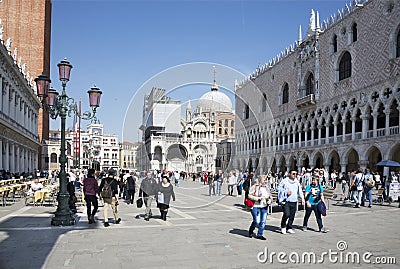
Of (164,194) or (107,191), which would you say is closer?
(107,191)

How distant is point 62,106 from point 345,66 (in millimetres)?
28849

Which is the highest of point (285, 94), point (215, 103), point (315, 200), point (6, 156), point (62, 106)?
point (215, 103)

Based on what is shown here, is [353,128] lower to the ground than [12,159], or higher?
higher

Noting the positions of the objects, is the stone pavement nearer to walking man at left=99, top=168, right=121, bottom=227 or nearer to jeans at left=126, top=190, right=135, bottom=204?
walking man at left=99, top=168, right=121, bottom=227

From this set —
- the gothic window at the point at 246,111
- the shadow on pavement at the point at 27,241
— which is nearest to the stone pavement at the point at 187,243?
the shadow on pavement at the point at 27,241

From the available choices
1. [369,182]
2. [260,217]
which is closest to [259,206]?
[260,217]

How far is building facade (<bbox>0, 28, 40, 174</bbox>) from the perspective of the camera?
2903 centimetres

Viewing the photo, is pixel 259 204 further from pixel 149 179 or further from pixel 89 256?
pixel 149 179

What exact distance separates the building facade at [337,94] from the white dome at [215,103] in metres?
14.0

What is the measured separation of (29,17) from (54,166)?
4147cm

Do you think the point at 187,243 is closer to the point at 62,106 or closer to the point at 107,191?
the point at 107,191

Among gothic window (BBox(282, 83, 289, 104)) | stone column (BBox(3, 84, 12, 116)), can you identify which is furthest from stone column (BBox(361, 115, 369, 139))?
stone column (BBox(3, 84, 12, 116))

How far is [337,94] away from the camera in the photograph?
34781mm

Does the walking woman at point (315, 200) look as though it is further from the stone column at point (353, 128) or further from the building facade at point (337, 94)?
the stone column at point (353, 128)
